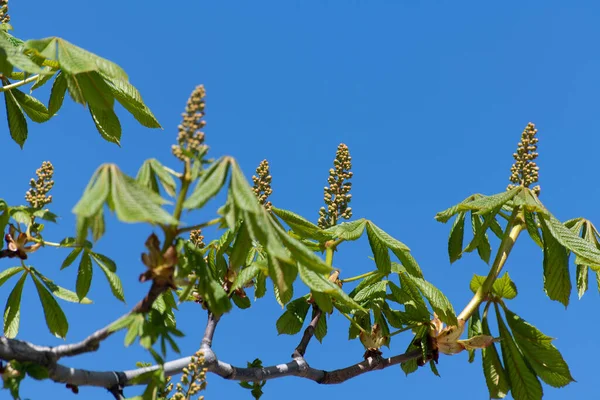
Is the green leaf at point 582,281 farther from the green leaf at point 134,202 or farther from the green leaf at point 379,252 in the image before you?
the green leaf at point 134,202

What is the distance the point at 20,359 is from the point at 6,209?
114 cm

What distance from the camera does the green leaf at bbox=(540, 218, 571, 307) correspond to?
4195 mm

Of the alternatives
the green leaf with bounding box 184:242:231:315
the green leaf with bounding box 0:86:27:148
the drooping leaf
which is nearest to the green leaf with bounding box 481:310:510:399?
the drooping leaf

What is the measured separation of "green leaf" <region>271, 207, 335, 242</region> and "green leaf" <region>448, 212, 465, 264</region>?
3.10ft

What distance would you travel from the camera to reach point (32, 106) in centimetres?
471

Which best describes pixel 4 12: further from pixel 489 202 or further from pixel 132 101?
→ pixel 489 202

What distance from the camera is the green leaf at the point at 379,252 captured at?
4.28 meters

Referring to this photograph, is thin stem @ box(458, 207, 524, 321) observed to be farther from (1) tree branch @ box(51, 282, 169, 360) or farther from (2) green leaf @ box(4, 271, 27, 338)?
(2) green leaf @ box(4, 271, 27, 338)

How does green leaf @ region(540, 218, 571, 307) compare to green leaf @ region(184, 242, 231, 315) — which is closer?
green leaf @ region(184, 242, 231, 315)

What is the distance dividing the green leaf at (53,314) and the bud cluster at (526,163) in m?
2.68

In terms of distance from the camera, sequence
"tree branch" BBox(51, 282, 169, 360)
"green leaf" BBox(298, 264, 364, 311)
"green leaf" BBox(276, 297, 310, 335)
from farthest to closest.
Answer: "green leaf" BBox(276, 297, 310, 335) < "green leaf" BBox(298, 264, 364, 311) < "tree branch" BBox(51, 282, 169, 360)

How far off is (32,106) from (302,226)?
1.92 m

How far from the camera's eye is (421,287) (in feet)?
13.5

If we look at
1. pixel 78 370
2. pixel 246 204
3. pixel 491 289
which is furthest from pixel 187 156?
pixel 491 289
